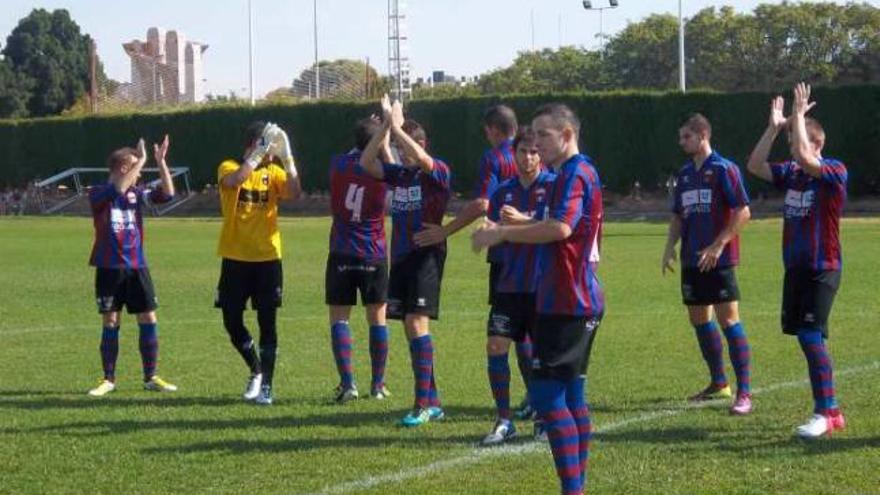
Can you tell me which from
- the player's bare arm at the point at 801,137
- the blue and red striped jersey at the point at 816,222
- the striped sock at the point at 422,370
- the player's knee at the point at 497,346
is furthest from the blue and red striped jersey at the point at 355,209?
the player's bare arm at the point at 801,137

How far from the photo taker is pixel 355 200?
10.8m

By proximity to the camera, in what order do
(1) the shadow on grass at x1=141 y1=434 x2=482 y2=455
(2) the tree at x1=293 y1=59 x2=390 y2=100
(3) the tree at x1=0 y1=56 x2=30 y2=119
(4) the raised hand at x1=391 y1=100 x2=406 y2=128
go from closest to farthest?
(1) the shadow on grass at x1=141 y1=434 x2=482 y2=455 < (4) the raised hand at x1=391 y1=100 x2=406 y2=128 < (2) the tree at x1=293 y1=59 x2=390 y2=100 < (3) the tree at x1=0 y1=56 x2=30 y2=119

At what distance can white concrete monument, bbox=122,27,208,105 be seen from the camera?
8369 cm

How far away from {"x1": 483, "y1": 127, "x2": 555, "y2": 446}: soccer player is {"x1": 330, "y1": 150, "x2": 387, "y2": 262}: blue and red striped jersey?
1909 millimetres

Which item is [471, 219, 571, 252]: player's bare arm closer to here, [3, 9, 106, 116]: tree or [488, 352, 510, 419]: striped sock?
[488, 352, 510, 419]: striped sock

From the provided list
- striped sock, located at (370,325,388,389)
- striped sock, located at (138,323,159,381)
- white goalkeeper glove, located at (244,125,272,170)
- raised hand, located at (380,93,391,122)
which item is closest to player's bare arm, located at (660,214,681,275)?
striped sock, located at (370,325,388,389)

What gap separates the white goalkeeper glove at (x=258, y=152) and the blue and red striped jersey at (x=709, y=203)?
125 inches

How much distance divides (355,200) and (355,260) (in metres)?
0.46

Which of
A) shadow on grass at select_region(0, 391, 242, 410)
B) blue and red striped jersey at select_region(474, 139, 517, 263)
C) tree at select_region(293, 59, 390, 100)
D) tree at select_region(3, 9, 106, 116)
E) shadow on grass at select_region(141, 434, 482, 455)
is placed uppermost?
tree at select_region(3, 9, 106, 116)

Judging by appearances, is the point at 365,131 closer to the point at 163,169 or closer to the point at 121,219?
the point at 163,169

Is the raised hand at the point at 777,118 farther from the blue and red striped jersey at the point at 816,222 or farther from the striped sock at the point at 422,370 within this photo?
the striped sock at the point at 422,370

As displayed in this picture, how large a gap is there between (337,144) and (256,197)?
4271 cm

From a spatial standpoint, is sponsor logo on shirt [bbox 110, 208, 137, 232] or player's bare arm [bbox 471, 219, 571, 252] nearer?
player's bare arm [bbox 471, 219, 571, 252]

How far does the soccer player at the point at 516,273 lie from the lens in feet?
28.7
